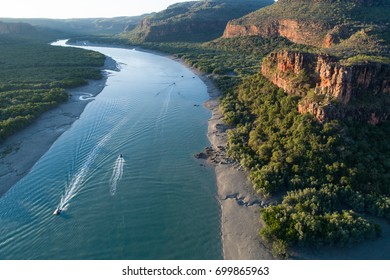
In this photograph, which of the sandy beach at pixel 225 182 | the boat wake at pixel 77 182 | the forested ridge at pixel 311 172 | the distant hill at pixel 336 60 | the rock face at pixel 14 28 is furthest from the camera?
the rock face at pixel 14 28

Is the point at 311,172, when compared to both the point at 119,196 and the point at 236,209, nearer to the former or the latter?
the point at 236,209

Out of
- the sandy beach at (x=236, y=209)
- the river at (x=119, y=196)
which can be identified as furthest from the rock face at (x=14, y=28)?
the sandy beach at (x=236, y=209)

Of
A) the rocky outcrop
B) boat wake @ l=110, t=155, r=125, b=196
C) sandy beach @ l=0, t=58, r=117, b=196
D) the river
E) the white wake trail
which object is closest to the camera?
the river

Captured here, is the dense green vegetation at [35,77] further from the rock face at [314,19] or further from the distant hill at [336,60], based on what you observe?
the rock face at [314,19]

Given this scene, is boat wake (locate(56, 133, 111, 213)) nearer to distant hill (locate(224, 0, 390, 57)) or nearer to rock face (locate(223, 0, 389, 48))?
distant hill (locate(224, 0, 390, 57))

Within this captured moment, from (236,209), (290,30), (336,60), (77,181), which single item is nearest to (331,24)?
(290,30)

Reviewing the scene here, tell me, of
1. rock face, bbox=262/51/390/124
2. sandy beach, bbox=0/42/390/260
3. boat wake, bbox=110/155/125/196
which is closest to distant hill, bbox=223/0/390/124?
rock face, bbox=262/51/390/124
